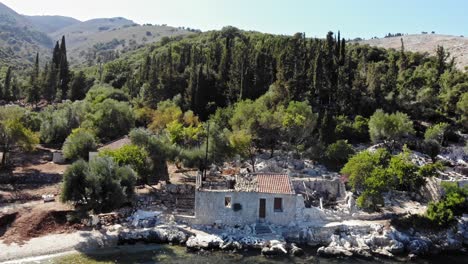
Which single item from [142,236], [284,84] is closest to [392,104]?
[284,84]

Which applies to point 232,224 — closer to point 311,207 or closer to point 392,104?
point 311,207

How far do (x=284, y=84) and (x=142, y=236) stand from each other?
110 feet

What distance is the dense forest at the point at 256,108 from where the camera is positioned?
46875mm

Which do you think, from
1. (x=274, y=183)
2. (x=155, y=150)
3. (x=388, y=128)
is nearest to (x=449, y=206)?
(x=274, y=183)

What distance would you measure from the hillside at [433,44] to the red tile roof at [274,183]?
256 feet

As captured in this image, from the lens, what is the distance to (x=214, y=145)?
44750 millimetres

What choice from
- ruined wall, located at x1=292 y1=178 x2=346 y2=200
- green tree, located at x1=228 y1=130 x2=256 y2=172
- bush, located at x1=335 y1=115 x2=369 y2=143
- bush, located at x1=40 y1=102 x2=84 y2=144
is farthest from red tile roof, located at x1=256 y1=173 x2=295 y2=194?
bush, located at x1=40 y1=102 x2=84 y2=144

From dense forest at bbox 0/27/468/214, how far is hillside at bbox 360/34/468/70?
2816 centimetres

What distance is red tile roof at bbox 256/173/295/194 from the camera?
34678mm

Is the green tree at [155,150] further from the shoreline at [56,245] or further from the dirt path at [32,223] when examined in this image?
the shoreline at [56,245]

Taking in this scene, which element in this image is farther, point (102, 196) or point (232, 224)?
point (232, 224)

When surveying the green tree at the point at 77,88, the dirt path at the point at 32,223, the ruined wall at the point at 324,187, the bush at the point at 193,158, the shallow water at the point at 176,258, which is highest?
the green tree at the point at 77,88

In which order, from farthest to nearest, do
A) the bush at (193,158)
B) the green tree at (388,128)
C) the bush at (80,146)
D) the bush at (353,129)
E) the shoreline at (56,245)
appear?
the bush at (353,129) → the green tree at (388,128) → the bush at (80,146) → the bush at (193,158) → the shoreline at (56,245)

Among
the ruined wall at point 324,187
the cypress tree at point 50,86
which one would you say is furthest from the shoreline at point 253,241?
the cypress tree at point 50,86
